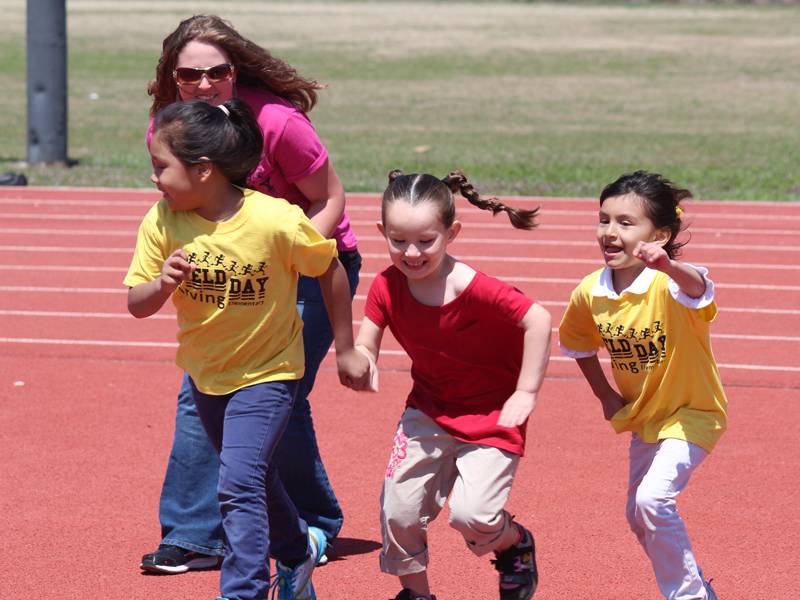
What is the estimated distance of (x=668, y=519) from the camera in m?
4.23

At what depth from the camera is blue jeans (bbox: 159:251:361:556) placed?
200 inches

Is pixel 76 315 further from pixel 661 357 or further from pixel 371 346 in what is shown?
pixel 661 357

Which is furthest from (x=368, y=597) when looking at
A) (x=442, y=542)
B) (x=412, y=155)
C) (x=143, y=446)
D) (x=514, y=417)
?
(x=412, y=155)

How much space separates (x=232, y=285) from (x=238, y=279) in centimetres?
3

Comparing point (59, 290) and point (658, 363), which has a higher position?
point (658, 363)

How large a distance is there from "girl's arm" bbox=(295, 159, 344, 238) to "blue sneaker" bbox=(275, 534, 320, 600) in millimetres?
1083

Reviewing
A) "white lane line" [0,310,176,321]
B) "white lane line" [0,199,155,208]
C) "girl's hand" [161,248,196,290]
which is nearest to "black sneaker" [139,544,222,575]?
"girl's hand" [161,248,196,290]

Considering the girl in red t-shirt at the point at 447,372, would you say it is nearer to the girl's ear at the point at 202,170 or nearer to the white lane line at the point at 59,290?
the girl's ear at the point at 202,170

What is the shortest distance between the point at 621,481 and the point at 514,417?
215cm

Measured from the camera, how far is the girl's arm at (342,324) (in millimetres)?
4344

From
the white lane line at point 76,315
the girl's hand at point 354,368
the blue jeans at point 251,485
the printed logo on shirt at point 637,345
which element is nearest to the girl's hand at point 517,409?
the printed logo on shirt at point 637,345

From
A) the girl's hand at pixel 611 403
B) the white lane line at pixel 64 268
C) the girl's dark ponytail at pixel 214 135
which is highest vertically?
the girl's dark ponytail at pixel 214 135

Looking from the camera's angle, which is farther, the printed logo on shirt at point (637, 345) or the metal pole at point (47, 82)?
the metal pole at point (47, 82)

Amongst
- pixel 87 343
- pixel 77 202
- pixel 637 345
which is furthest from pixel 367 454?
pixel 77 202
